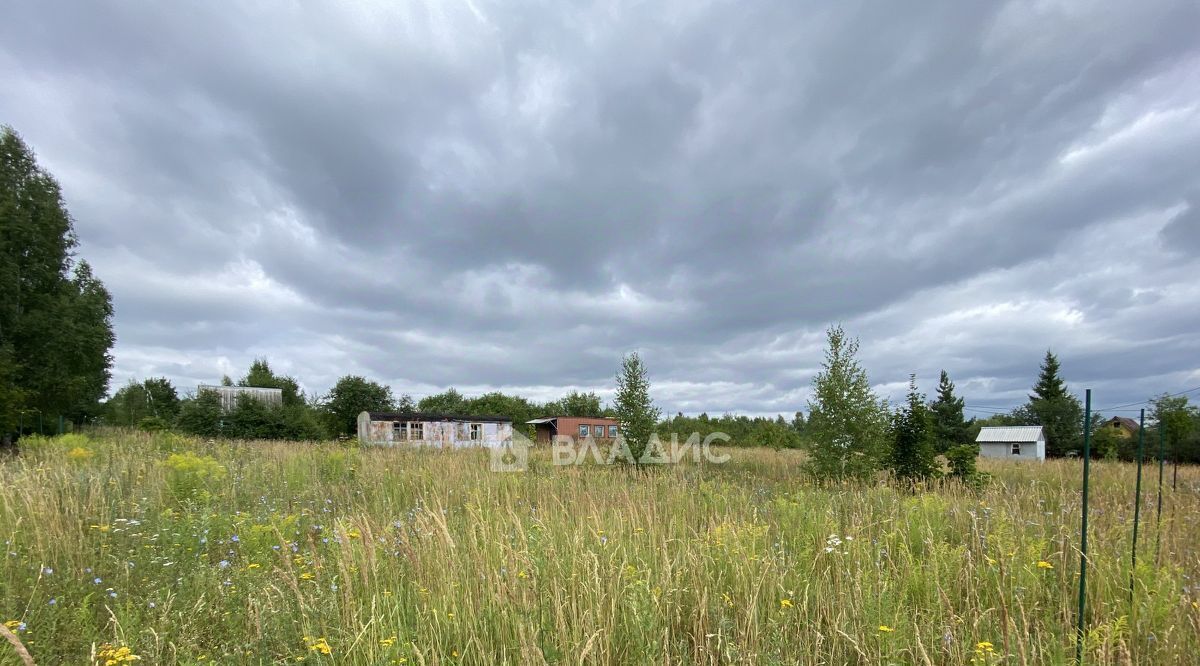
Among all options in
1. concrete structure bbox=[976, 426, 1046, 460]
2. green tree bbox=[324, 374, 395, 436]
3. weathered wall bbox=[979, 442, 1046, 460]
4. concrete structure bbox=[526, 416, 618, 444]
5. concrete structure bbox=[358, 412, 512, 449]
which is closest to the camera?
concrete structure bbox=[358, 412, 512, 449]

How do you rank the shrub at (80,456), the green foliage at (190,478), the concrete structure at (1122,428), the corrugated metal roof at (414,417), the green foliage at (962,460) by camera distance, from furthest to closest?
1. the corrugated metal roof at (414,417)
2. the concrete structure at (1122,428)
3. the green foliage at (962,460)
4. the shrub at (80,456)
5. the green foliage at (190,478)

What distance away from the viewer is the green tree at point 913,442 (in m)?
10.3

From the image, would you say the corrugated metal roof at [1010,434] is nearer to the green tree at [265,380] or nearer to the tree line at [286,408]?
the tree line at [286,408]

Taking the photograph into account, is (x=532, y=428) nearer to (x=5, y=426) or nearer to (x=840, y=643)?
(x=5, y=426)

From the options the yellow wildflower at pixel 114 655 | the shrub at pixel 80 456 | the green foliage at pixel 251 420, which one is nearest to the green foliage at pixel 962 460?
the yellow wildflower at pixel 114 655

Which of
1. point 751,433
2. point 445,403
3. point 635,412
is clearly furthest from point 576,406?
point 635,412

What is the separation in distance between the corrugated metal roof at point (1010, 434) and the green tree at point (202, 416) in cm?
5685

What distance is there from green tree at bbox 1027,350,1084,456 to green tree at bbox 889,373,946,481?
146 feet

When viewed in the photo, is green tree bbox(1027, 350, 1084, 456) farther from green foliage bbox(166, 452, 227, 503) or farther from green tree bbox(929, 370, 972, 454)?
green foliage bbox(166, 452, 227, 503)

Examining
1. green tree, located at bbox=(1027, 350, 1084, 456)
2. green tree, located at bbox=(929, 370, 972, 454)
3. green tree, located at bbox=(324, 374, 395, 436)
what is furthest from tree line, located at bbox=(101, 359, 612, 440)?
green tree, located at bbox=(1027, 350, 1084, 456)

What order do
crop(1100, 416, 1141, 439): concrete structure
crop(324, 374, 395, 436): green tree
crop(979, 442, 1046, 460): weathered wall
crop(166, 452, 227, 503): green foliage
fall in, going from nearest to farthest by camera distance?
crop(166, 452, 227, 503): green foliage
crop(1100, 416, 1141, 439): concrete structure
crop(979, 442, 1046, 460): weathered wall
crop(324, 374, 395, 436): green tree

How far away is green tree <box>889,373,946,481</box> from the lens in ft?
33.8

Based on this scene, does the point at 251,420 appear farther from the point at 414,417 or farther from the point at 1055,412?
the point at 1055,412

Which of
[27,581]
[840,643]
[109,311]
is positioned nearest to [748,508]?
[840,643]
